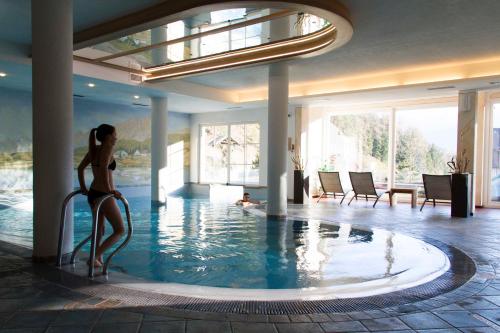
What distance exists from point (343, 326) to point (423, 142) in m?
12.2

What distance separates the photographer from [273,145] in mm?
9297

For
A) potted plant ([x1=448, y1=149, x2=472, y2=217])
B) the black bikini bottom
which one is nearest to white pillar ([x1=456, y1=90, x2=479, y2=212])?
potted plant ([x1=448, y1=149, x2=472, y2=217])

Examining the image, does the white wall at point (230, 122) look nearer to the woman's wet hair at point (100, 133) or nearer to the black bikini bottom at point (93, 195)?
the woman's wet hair at point (100, 133)

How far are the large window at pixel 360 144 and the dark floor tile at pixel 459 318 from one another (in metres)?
11.8

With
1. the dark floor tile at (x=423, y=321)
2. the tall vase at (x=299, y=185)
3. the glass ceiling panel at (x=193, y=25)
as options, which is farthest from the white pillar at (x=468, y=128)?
the dark floor tile at (x=423, y=321)

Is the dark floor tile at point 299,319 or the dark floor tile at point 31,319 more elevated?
the dark floor tile at point 31,319

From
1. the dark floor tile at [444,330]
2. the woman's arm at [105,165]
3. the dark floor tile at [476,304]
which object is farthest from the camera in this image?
the woman's arm at [105,165]

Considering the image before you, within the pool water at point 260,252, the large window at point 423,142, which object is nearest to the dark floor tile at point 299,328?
the pool water at point 260,252

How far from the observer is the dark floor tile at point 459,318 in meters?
3.03

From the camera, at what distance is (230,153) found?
17.1 metres

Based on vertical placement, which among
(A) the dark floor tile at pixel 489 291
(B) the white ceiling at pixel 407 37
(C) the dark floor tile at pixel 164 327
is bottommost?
(A) the dark floor tile at pixel 489 291

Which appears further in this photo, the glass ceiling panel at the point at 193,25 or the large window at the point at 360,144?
the large window at the point at 360,144

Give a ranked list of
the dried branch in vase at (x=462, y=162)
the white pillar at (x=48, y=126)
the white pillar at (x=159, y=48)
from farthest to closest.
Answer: the dried branch in vase at (x=462, y=162) → the white pillar at (x=159, y=48) → the white pillar at (x=48, y=126)

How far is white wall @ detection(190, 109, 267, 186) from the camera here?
1550cm
